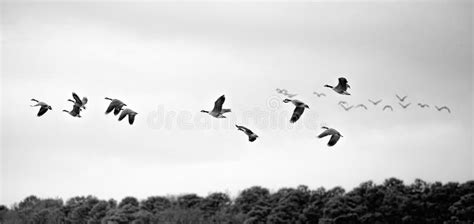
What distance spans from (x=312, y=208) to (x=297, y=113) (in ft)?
228

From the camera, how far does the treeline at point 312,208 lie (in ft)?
325

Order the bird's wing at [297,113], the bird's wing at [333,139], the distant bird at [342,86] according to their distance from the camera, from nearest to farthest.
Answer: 1. the bird's wing at [297,113]
2. the bird's wing at [333,139]
3. the distant bird at [342,86]

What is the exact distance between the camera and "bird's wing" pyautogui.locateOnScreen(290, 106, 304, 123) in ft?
110

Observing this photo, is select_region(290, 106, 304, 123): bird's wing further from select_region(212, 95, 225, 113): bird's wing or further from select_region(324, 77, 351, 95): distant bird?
select_region(212, 95, 225, 113): bird's wing

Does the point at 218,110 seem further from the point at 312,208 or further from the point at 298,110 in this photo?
the point at 312,208

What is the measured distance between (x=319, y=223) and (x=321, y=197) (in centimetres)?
1062

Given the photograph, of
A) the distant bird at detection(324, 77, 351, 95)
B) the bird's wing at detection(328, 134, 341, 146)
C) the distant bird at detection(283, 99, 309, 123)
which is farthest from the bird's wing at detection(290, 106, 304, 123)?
the distant bird at detection(324, 77, 351, 95)

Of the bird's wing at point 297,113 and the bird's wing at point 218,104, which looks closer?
the bird's wing at point 297,113

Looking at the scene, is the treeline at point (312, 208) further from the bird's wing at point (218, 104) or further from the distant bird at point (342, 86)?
the bird's wing at point (218, 104)

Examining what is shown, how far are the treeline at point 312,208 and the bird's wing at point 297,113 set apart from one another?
6466 centimetres

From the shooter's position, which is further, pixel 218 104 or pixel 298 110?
pixel 218 104

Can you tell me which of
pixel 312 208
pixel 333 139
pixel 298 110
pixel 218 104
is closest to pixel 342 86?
pixel 333 139

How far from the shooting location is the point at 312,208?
10162 cm

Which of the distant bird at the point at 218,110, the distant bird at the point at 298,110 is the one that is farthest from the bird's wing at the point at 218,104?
the distant bird at the point at 298,110
